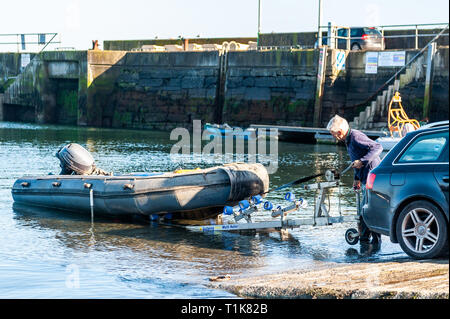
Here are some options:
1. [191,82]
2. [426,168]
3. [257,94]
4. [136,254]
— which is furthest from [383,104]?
[426,168]

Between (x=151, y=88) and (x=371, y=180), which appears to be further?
(x=151, y=88)

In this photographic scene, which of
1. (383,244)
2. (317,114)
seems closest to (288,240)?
(383,244)

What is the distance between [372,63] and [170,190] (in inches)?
1061

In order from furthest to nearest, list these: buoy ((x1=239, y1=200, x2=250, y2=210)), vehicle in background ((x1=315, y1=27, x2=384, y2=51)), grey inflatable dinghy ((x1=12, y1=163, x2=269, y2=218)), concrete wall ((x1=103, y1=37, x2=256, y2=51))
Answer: concrete wall ((x1=103, y1=37, x2=256, y2=51)) < vehicle in background ((x1=315, y1=27, x2=384, y2=51)) < grey inflatable dinghy ((x1=12, y1=163, x2=269, y2=218)) < buoy ((x1=239, y1=200, x2=250, y2=210))

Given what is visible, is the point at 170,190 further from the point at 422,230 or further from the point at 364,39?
the point at 364,39

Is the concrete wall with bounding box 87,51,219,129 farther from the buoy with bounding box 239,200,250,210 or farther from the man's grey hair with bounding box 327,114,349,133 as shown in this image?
the man's grey hair with bounding box 327,114,349,133

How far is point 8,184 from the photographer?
1889 centimetres

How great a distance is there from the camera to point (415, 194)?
8.05 m

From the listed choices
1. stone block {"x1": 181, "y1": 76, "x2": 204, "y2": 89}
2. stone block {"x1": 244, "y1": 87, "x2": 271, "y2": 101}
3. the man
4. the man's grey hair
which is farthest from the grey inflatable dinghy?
stone block {"x1": 181, "y1": 76, "x2": 204, "y2": 89}

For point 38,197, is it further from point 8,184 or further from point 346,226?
point 346,226

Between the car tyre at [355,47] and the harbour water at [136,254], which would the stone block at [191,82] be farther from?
the harbour water at [136,254]

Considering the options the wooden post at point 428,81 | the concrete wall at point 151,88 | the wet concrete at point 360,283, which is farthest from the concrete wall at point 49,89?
the wet concrete at point 360,283

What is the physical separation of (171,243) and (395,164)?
4.10m

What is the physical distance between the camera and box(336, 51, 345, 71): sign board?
37906 mm
